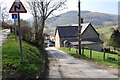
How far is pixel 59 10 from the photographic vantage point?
69.8ft

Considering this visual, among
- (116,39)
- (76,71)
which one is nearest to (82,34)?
(116,39)

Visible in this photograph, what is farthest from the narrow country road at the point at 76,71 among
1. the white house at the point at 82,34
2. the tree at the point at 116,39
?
the white house at the point at 82,34

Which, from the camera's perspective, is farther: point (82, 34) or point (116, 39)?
point (82, 34)

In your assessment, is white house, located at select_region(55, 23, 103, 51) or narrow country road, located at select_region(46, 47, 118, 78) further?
white house, located at select_region(55, 23, 103, 51)

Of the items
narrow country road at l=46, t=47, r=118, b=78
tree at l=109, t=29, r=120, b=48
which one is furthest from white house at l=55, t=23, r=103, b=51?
narrow country road at l=46, t=47, r=118, b=78

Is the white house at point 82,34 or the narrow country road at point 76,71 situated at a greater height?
the white house at point 82,34

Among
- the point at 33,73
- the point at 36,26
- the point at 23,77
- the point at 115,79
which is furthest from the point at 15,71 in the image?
the point at 36,26

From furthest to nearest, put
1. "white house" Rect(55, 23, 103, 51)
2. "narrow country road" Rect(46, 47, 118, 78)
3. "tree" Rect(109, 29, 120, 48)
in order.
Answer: "white house" Rect(55, 23, 103, 51)
"tree" Rect(109, 29, 120, 48)
"narrow country road" Rect(46, 47, 118, 78)

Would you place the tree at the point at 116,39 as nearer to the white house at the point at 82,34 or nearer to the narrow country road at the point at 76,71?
the white house at the point at 82,34

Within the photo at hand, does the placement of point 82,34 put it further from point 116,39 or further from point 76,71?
point 76,71

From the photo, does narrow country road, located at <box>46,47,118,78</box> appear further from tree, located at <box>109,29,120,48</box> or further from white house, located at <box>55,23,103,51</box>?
white house, located at <box>55,23,103,51</box>

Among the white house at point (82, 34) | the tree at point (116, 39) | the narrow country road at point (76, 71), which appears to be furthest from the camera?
the white house at point (82, 34)

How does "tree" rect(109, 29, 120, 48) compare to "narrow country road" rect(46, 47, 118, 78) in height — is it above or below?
above

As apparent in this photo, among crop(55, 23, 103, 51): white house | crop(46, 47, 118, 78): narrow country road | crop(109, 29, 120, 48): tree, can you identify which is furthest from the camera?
crop(55, 23, 103, 51): white house
